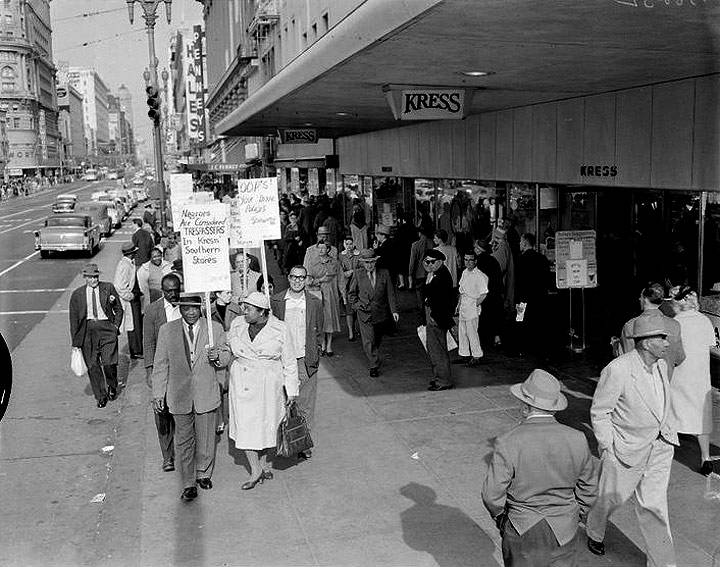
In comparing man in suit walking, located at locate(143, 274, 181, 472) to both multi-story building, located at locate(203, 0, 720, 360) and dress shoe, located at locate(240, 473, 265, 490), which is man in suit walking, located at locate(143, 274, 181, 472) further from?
multi-story building, located at locate(203, 0, 720, 360)

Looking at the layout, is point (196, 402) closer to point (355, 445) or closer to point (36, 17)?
point (355, 445)

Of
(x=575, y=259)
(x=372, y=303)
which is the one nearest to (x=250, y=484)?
(x=372, y=303)

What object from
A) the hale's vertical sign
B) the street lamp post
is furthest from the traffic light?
the hale's vertical sign

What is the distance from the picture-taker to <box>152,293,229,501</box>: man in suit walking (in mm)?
7109

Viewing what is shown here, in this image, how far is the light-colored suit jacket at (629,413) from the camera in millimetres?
5465

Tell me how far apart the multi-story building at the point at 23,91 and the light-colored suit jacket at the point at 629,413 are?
520 feet

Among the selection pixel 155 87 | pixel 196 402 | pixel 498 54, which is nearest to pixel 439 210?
pixel 155 87

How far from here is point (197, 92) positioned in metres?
112

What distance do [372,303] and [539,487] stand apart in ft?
22.5

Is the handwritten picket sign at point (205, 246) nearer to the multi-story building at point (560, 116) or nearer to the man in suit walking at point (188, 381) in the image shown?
the man in suit walking at point (188, 381)

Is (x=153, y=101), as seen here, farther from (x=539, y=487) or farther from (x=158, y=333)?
(x=539, y=487)

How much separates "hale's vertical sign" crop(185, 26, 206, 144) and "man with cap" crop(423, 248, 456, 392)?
95887 mm

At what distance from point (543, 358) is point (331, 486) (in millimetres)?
5096

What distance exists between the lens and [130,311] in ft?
41.8
